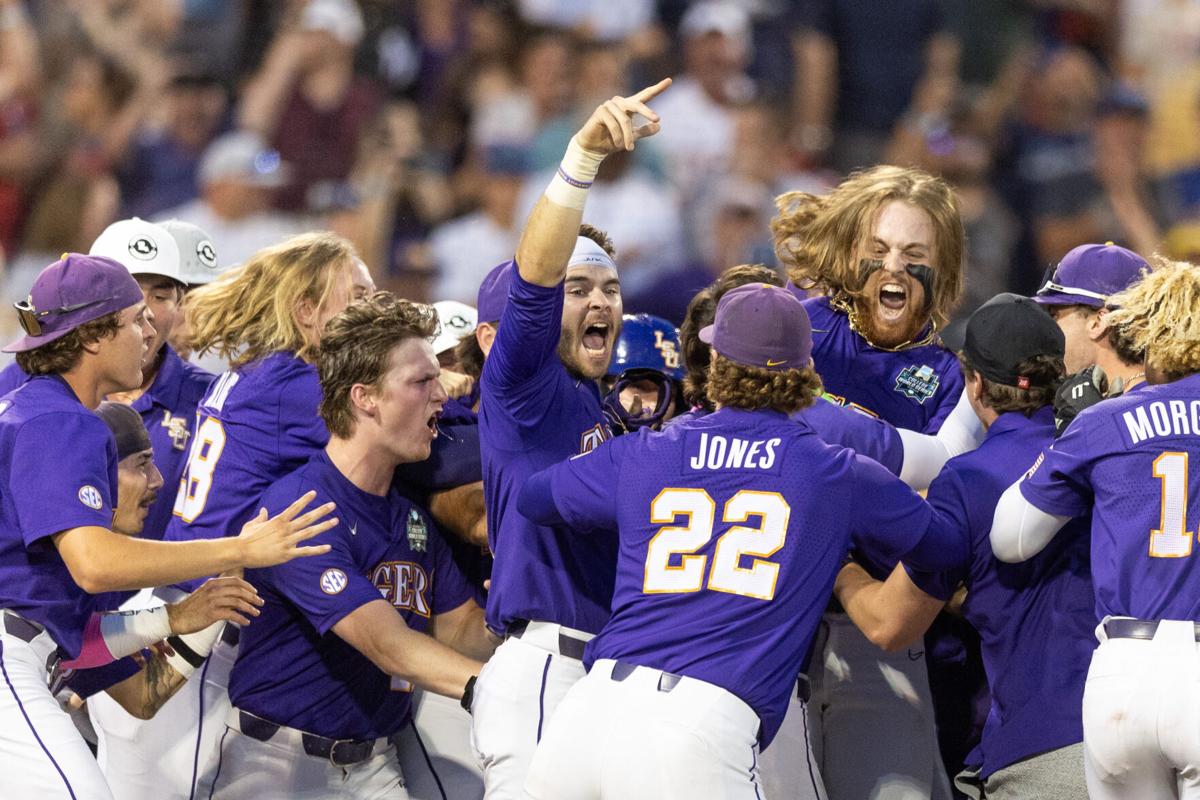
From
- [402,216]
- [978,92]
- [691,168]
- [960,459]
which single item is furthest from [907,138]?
[960,459]

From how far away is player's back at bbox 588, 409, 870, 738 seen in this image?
3.76 meters

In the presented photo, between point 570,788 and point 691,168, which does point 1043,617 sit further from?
point 691,168

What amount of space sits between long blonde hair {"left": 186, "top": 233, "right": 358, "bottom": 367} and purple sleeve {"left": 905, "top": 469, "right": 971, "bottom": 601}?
2.29m

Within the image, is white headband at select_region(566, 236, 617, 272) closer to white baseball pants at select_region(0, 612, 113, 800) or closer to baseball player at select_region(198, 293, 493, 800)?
baseball player at select_region(198, 293, 493, 800)

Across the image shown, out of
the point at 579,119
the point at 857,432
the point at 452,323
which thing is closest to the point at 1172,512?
the point at 857,432

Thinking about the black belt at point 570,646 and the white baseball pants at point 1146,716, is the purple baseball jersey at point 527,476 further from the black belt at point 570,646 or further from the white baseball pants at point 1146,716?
the white baseball pants at point 1146,716

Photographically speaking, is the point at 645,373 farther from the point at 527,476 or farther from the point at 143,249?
the point at 143,249

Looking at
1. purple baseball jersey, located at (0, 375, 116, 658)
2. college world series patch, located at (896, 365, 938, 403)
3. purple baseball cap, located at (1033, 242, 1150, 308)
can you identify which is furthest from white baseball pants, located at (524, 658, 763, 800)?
purple baseball cap, located at (1033, 242, 1150, 308)

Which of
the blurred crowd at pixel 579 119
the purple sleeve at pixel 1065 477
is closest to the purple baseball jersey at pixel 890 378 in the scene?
the purple sleeve at pixel 1065 477

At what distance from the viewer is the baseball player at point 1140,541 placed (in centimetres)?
381

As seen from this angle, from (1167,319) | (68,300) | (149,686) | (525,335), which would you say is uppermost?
(1167,319)

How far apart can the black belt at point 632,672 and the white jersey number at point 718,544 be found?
19 centimetres

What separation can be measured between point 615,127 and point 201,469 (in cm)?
213

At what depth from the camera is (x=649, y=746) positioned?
3631 mm
